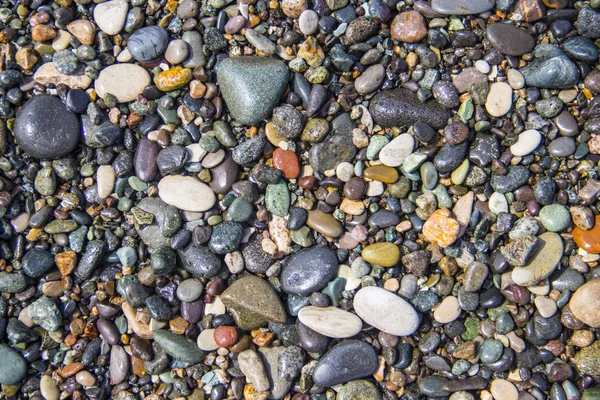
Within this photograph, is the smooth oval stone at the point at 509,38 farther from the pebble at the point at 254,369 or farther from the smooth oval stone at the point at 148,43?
the pebble at the point at 254,369

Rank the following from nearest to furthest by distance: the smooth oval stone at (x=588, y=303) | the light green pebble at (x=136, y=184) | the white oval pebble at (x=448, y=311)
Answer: the smooth oval stone at (x=588, y=303), the white oval pebble at (x=448, y=311), the light green pebble at (x=136, y=184)

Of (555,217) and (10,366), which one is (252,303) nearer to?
(10,366)

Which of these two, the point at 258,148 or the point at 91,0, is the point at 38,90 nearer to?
the point at 91,0

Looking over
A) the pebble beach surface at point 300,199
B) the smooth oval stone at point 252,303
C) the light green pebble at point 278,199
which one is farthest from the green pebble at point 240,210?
the smooth oval stone at point 252,303

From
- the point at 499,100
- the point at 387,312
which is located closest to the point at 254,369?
the point at 387,312

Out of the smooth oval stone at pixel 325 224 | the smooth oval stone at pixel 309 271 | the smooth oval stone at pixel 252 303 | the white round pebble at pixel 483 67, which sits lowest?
the smooth oval stone at pixel 252 303

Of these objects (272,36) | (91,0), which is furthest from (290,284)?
(91,0)

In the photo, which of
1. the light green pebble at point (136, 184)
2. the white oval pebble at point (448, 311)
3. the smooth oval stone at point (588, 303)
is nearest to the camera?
the smooth oval stone at point (588, 303)

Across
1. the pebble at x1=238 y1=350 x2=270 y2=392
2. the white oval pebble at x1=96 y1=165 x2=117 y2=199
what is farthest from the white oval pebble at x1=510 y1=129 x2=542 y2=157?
the white oval pebble at x1=96 y1=165 x2=117 y2=199
